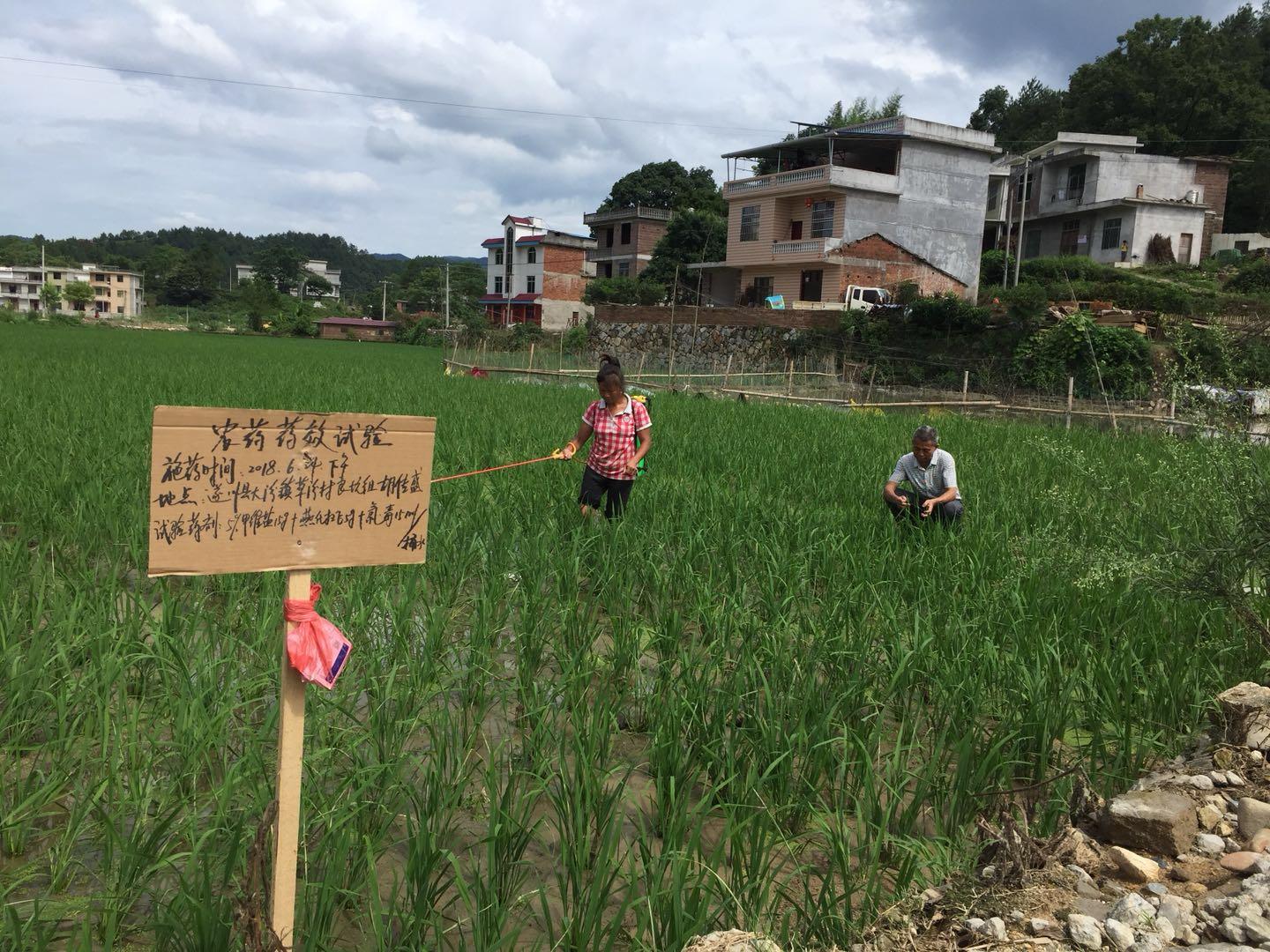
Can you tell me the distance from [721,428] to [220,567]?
8.88 metres

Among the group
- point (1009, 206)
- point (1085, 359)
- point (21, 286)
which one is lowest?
point (1085, 359)

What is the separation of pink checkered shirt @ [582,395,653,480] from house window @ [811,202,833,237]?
2628cm

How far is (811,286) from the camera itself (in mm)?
30438

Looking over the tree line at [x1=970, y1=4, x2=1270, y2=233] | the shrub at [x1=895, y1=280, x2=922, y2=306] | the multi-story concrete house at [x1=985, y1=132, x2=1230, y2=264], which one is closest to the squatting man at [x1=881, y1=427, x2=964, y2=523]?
the shrub at [x1=895, y1=280, x2=922, y2=306]

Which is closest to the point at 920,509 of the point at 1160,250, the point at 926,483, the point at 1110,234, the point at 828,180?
the point at 926,483

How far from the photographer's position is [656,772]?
2672 mm

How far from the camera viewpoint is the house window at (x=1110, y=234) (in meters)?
32.9

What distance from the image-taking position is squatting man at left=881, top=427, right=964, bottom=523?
5406mm

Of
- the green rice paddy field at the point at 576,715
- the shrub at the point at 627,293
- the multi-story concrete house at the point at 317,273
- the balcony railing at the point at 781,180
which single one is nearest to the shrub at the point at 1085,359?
the balcony railing at the point at 781,180

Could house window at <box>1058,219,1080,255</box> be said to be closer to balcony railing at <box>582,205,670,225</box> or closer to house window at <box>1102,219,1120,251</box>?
house window at <box>1102,219,1120,251</box>

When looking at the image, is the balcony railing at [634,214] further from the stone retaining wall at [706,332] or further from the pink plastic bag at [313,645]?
the pink plastic bag at [313,645]

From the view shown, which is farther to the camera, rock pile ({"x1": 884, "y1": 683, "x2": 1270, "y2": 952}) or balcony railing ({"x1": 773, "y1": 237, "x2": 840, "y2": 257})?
balcony railing ({"x1": 773, "y1": 237, "x2": 840, "y2": 257})

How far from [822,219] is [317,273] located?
82255mm

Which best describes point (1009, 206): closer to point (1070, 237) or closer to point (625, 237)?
point (1070, 237)
